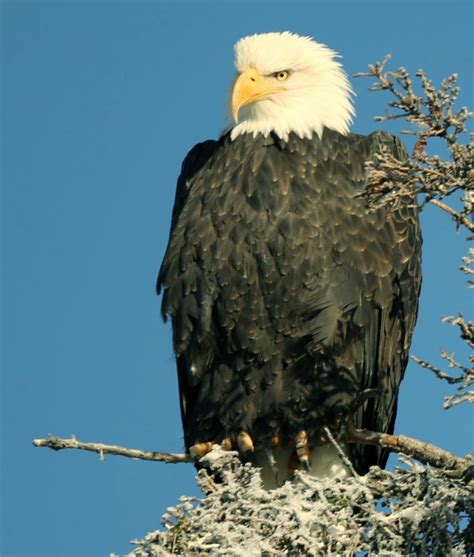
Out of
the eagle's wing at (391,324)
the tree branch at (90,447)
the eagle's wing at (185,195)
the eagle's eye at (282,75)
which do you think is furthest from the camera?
the eagle's eye at (282,75)

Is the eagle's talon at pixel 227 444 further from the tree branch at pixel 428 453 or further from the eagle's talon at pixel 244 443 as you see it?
the tree branch at pixel 428 453

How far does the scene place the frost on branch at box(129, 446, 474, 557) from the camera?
5125mm

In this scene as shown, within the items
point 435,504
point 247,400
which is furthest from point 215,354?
point 435,504

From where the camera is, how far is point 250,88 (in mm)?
7324

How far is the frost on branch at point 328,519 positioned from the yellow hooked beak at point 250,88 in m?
2.33

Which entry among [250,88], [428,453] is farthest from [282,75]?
[428,453]

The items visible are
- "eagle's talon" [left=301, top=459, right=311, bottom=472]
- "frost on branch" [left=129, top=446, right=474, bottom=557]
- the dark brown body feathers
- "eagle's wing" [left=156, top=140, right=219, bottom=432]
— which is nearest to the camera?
"frost on branch" [left=129, top=446, right=474, bottom=557]

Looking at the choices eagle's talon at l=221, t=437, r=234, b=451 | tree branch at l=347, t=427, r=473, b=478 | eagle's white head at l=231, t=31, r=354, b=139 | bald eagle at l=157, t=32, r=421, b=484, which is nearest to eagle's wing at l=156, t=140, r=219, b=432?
bald eagle at l=157, t=32, r=421, b=484

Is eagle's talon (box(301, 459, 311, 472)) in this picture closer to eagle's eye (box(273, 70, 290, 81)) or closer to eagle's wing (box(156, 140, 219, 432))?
eagle's wing (box(156, 140, 219, 432))

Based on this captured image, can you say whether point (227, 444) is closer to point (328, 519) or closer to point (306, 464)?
point (306, 464)

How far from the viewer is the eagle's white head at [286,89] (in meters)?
7.33

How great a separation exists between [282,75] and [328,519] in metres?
3.04

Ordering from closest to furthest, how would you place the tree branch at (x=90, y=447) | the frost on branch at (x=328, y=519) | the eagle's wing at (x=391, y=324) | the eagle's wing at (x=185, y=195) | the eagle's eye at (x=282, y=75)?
the frost on branch at (x=328, y=519)
the tree branch at (x=90, y=447)
the eagle's wing at (x=391, y=324)
the eagle's wing at (x=185, y=195)
the eagle's eye at (x=282, y=75)

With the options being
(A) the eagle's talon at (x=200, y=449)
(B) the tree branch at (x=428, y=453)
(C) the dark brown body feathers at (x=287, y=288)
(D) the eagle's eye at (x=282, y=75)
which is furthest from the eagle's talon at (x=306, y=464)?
(D) the eagle's eye at (x=282, y=75)
